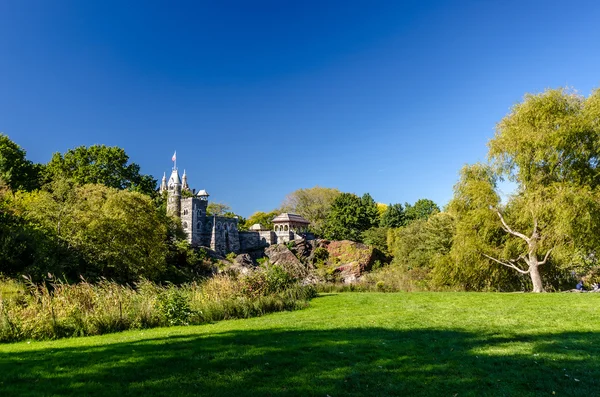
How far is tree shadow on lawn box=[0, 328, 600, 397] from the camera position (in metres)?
5.03

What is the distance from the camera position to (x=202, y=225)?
185 feet

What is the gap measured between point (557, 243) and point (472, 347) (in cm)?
1394

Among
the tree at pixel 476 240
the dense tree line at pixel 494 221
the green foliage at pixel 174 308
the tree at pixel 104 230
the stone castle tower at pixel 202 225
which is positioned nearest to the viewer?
the green foliage at pixel 174 308

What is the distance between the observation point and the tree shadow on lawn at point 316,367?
16.5ft

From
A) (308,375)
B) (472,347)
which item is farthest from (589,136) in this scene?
(308,375)

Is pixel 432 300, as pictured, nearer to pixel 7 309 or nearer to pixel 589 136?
pixel 589 136

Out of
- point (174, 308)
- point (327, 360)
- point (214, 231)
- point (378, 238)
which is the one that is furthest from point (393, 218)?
point (327, 360)

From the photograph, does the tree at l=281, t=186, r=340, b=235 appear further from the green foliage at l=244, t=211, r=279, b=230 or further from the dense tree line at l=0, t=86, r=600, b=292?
the dense tree line at l=0, t=86, r=600, b=292

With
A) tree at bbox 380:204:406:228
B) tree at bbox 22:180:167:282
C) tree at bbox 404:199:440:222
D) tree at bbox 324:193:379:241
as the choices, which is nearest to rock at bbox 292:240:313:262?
tree at bbox 324:193:379:241

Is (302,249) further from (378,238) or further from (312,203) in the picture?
(312,203)

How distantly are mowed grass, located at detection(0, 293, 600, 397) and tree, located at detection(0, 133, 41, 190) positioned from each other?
3799 centimetres

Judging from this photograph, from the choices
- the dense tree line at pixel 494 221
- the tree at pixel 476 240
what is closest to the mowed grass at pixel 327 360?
the dense tree line at pixel 494 221

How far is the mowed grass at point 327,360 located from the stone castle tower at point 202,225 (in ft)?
→ 153

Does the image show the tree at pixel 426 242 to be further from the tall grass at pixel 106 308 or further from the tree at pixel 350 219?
the tree at pixel 350 219
